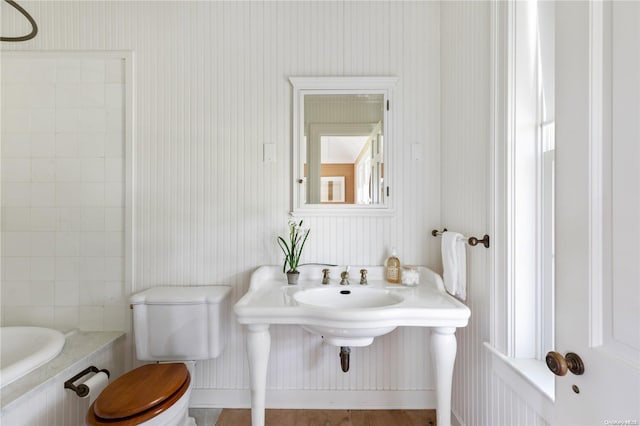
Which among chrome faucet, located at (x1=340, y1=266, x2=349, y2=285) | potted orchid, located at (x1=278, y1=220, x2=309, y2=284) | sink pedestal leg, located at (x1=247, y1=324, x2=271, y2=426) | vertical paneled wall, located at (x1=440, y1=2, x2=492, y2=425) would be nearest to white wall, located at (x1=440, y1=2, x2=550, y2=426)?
vertical paneled wall, located at (x1=440, y1=2, x2=492, y2=425)

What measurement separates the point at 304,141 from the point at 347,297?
0.91 meters

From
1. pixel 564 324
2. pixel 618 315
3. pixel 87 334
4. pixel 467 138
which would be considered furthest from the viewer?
pixel 87 334

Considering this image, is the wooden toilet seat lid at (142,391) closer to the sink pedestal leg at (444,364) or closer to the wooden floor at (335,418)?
the wooden floor at (335,418)

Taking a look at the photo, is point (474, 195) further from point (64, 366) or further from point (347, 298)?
point (64, 366)

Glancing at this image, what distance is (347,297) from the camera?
1402 millimetres

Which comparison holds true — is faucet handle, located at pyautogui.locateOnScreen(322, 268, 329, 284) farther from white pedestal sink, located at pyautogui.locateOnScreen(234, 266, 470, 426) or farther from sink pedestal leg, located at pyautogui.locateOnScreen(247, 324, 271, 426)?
sink pedestal leg, located at pyautogui.locateOnScreen(247, 324, 271, 426)

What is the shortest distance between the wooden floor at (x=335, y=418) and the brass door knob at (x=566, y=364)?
1114 mm

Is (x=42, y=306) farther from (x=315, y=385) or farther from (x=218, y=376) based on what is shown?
(x=315, y=385)

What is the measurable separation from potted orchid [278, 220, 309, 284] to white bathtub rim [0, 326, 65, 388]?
3.82 ft

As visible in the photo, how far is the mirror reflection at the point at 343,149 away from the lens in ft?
5.17

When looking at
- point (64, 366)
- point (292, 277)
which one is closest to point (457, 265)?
point (292, 277)

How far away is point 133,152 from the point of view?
5.29 feet

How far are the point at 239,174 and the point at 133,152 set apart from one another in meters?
0.65

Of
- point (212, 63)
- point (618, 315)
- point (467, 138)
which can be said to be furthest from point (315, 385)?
point (212, 63)
